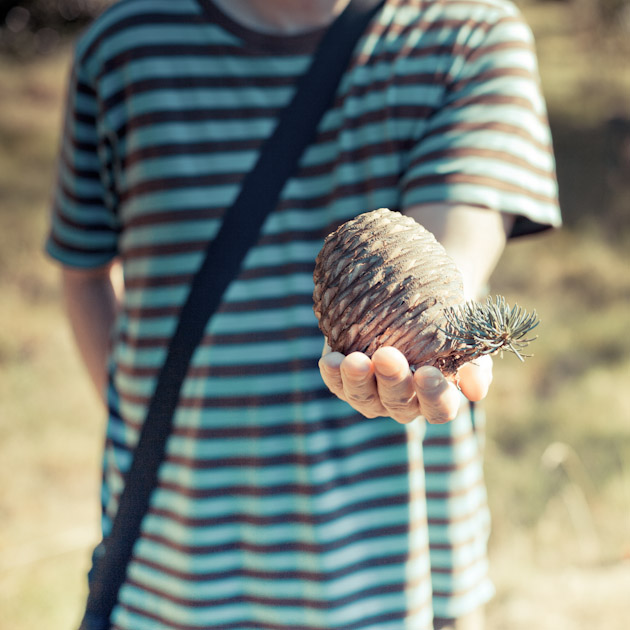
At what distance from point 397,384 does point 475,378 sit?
0.12 m

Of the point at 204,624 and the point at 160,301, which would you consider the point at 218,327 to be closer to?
the point at 160,301

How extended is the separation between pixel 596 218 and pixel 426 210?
4.53 metres

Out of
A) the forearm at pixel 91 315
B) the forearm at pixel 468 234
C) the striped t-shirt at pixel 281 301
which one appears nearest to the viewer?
the forearm at pixel 468 234

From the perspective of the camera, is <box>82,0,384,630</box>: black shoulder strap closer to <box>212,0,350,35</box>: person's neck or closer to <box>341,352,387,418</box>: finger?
<box>212,0,350,35</box>: person's neck

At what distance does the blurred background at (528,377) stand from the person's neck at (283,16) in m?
2.08

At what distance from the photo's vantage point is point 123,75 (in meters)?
1.40

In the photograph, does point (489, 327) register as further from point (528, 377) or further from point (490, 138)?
point (528, 377)

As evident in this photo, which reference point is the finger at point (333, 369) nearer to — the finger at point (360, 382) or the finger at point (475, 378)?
the finger at point (360, 382)

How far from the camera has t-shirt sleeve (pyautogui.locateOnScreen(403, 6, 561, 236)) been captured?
119 cm

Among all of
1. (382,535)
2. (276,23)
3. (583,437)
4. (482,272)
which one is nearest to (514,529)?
(583,437)

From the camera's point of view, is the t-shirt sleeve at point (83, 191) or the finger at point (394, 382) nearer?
the finger at point (394, 382)

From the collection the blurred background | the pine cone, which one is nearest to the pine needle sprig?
the pine cone

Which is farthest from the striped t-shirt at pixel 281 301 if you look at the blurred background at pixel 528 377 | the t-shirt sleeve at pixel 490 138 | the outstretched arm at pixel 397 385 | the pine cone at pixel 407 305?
the blurred background at pixel 528 377

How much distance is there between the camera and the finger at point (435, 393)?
872mm
